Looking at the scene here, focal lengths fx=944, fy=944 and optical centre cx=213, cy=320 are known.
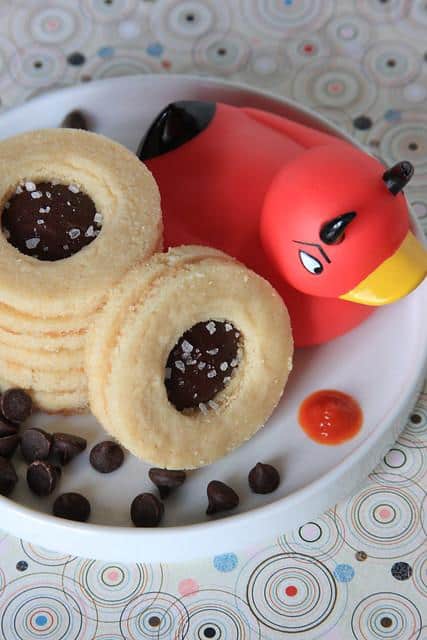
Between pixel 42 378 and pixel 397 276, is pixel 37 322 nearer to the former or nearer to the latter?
pixel 42 378

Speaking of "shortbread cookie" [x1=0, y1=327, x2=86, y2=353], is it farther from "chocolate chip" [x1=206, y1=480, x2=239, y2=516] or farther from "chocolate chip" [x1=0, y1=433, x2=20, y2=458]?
"chocolate chip" [x1=206, y1=480, x2=239, y2=516]

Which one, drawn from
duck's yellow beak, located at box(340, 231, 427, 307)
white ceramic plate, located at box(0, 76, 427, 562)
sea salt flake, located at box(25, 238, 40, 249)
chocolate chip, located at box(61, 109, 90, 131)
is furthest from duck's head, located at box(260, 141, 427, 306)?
chocolate chip, located at box(61, 109, 90, 131)

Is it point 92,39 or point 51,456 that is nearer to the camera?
point 51,456

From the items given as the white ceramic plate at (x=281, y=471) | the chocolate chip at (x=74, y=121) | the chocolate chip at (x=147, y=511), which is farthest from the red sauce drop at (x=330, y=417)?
the chocolate chip at (x=74, y=121)

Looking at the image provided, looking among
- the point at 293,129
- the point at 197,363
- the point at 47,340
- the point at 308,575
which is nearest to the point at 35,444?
the point at 47,340

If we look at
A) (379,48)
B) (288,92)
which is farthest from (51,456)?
(379,48)

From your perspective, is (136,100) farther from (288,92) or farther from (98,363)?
(98,363)
